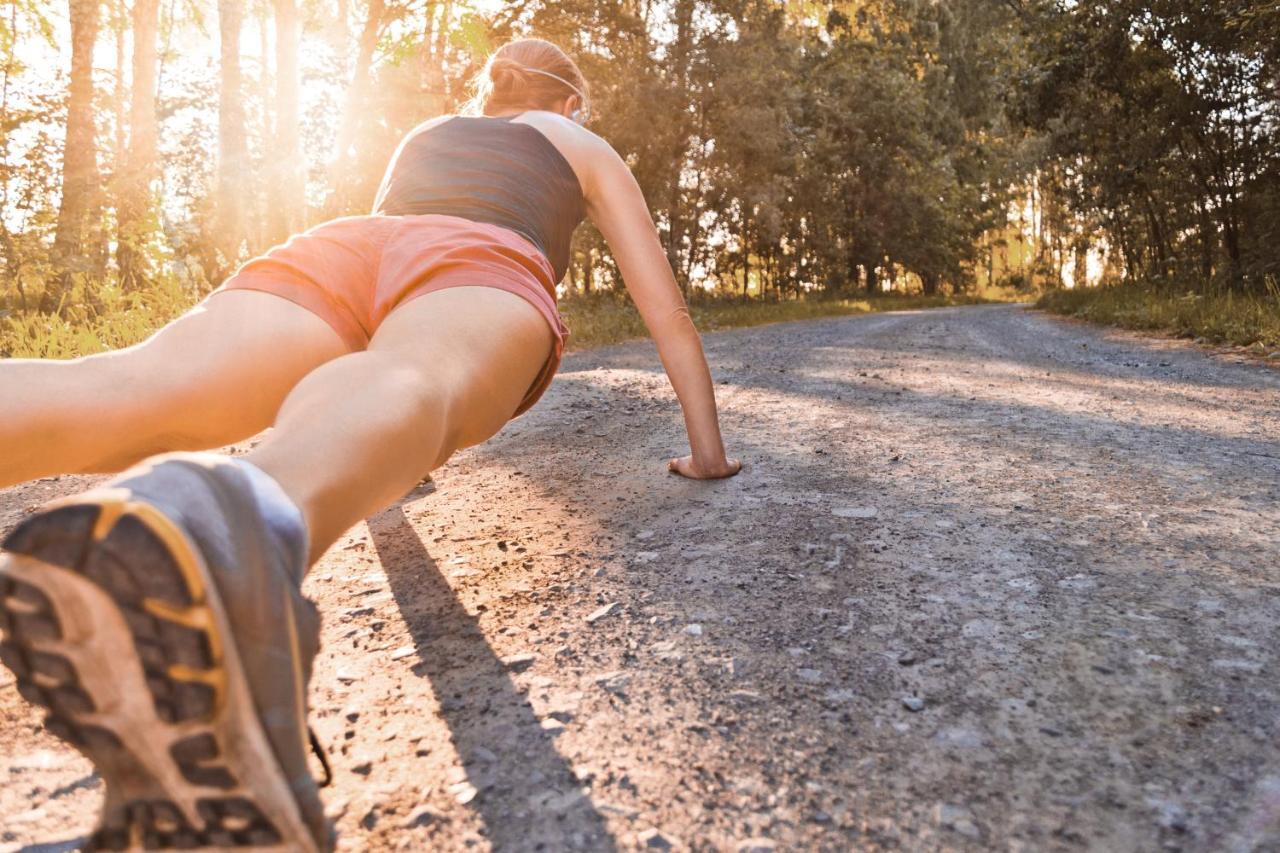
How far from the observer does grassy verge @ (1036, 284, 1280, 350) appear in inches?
294

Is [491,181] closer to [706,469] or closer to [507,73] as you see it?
[507,73]

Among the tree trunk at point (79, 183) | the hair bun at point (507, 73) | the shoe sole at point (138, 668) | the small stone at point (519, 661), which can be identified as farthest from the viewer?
the tree trunk at point (79, 183)

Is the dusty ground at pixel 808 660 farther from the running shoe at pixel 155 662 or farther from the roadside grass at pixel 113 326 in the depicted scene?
the roadside grass at pixel 113 326

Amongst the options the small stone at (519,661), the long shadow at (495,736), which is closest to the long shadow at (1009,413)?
the long shadow at (495,736)

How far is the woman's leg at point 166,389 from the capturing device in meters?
1.17

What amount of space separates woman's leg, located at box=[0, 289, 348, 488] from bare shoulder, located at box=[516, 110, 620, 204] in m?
0.76

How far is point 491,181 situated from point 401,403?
829mm

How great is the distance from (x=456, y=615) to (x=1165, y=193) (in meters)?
15.8

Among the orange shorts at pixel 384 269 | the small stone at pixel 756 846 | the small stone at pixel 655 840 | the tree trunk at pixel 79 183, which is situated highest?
the tree trunk at pixel 79 183

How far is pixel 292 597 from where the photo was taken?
0.87 metres

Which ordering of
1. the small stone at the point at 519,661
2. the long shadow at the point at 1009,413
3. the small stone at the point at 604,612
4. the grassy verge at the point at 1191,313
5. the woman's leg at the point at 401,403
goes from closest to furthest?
the woman's leg at the point at 401,403, the small stone at the point at 519,661, the small stone at the point at 604,612, the long shadow at the point at 1009,413, the grassy verge at the point at 1191,313

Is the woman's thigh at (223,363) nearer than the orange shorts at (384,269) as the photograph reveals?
Yes

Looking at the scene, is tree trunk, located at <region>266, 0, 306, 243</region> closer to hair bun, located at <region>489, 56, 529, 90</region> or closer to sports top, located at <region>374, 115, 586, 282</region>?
hair bun, located at <region>489, 56, 529, 90</region>

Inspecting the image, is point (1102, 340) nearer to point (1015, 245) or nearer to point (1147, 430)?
point (1147, 430)
